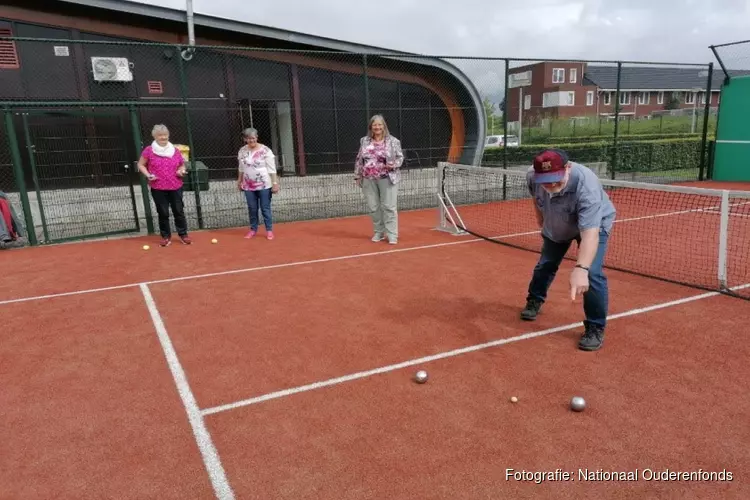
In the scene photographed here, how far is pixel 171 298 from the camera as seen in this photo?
627 cm

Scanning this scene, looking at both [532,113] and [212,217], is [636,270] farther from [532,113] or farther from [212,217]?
[532,113]

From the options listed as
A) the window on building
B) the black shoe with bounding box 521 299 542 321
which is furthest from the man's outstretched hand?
the window on building

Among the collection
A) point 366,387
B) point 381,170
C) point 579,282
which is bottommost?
point 366,387

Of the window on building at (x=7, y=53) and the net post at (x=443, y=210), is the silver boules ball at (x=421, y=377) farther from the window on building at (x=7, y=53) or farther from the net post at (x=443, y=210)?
the window on building at (x=7, y=53)

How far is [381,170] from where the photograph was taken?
8422 millimetres

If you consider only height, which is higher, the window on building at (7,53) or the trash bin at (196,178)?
the window on building at (7,53)

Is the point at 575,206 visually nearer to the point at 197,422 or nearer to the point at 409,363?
the point at 409,363

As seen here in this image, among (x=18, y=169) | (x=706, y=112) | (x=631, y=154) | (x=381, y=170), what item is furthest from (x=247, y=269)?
(x=631, y=154)

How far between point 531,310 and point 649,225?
5.84 m

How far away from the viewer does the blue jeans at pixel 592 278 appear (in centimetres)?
432

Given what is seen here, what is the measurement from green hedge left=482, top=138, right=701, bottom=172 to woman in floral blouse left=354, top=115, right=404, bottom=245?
9.50 metres

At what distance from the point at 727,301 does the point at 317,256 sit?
533 cm

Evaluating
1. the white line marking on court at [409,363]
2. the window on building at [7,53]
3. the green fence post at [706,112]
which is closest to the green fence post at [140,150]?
the window on building at [7,53]

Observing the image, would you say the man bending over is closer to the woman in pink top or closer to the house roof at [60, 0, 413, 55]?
the woman in pink top
